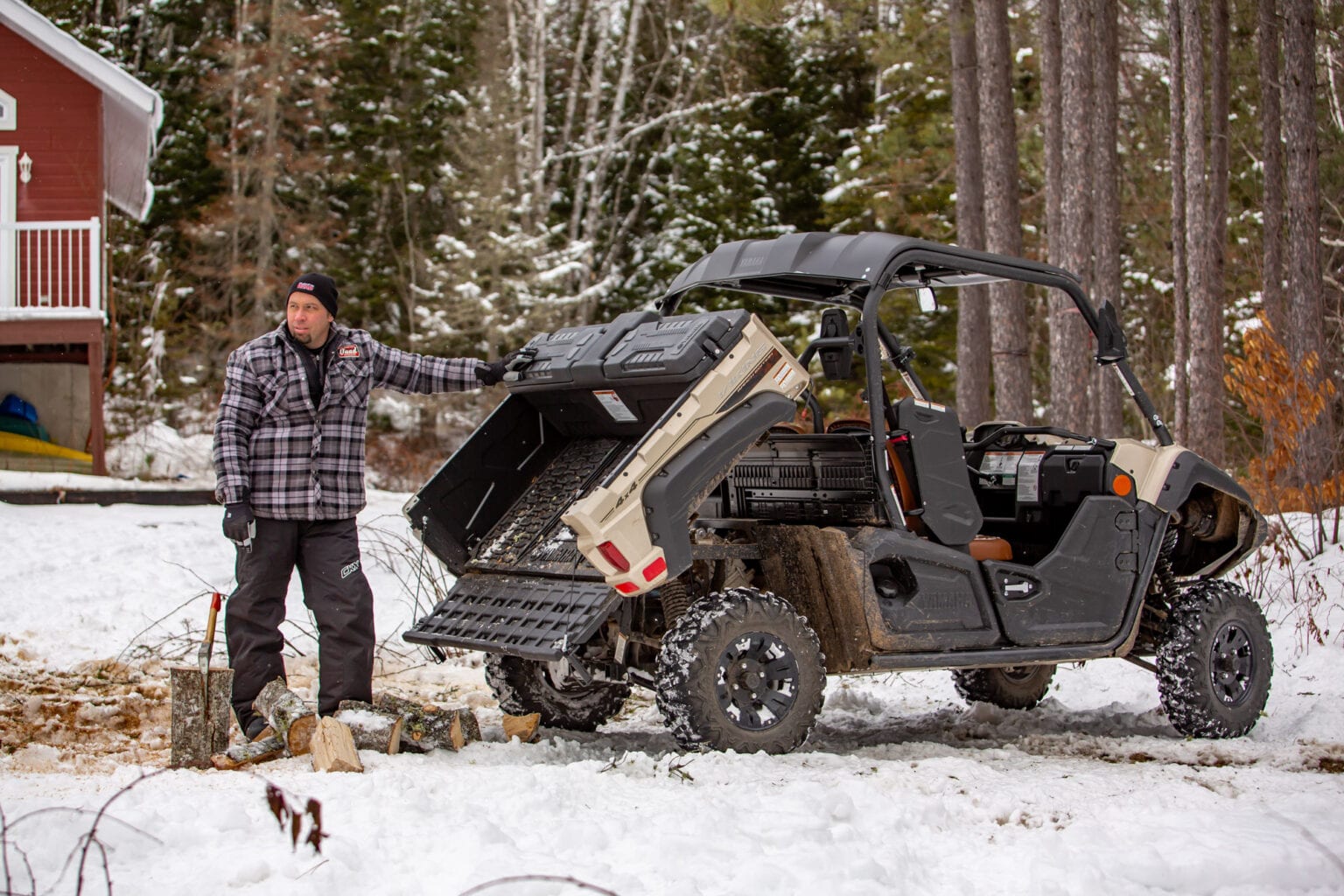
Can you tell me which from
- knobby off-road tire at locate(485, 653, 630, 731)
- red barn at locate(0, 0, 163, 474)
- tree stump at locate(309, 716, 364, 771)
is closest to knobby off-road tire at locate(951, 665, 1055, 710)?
knobby off-road tire at locate(485, 653, 630, 731)

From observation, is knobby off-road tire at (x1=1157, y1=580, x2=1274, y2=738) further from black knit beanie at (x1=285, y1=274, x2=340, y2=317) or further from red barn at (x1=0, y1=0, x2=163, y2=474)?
red barn at (x1=0, y1=0, x2=163, y2=474)

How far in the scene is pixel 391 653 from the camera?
7.80 meters

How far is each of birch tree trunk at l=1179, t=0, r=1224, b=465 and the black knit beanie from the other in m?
10.8

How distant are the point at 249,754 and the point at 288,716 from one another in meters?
0.20

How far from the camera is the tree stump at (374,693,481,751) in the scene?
16.3ft

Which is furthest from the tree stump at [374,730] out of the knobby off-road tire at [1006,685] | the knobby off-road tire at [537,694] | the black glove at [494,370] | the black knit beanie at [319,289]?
the knobby off-road tire at [1006,685]

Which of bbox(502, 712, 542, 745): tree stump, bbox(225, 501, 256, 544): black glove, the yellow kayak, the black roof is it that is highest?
the black roof

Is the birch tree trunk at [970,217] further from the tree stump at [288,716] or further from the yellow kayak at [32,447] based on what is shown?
the tree stump at [288,716]

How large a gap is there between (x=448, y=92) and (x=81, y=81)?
14228mm

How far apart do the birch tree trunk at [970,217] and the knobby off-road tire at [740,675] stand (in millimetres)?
10432

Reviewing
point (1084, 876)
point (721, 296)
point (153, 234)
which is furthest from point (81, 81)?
point (1084, 876)

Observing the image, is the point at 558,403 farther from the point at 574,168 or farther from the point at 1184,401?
the point at 574,168

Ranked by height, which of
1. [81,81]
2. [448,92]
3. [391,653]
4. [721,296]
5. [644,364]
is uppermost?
[448,92]

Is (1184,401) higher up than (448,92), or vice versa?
(448,92)
